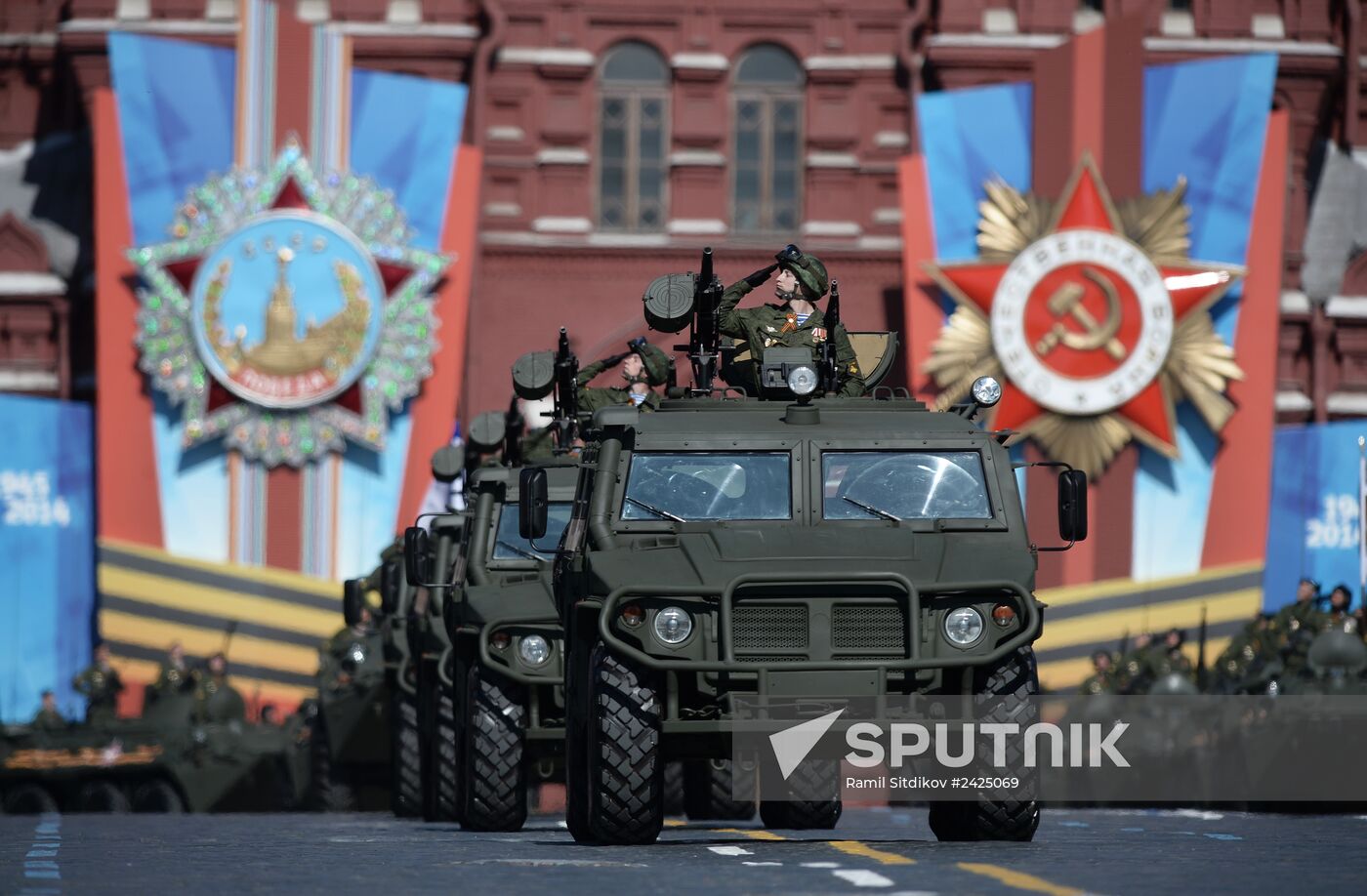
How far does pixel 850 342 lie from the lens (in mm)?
16672

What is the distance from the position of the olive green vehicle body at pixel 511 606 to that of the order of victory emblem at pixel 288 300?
18975 mm

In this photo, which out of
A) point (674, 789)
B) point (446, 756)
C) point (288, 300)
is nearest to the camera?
point (446, 756)

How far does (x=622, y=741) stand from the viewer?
12984mm

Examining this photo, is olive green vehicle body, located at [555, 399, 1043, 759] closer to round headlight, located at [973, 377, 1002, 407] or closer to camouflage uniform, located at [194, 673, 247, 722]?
round headlight, located at [973, 377, 1002, 407]

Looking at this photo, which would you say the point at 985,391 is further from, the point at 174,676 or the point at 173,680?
the point at 174,676

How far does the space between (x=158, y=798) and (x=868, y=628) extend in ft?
65.8

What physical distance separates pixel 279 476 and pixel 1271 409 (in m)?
12.9

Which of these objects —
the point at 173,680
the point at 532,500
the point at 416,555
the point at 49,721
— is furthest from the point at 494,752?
the point at 173,680

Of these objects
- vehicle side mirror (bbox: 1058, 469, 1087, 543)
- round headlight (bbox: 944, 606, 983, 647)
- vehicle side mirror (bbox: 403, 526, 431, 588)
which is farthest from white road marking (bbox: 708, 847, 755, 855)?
vehicle side mirror (bbox: 403, 526, 431, 588)

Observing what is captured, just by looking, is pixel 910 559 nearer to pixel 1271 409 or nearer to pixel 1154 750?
pixel 1154 750

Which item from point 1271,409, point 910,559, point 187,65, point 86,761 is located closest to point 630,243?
point 187,65

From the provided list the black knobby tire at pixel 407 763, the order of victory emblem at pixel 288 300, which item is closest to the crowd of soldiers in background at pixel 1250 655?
the black knobby tire at pixel 407 763

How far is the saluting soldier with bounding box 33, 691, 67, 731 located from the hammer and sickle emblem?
12.9 metres

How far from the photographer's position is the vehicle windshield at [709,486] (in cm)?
1380
